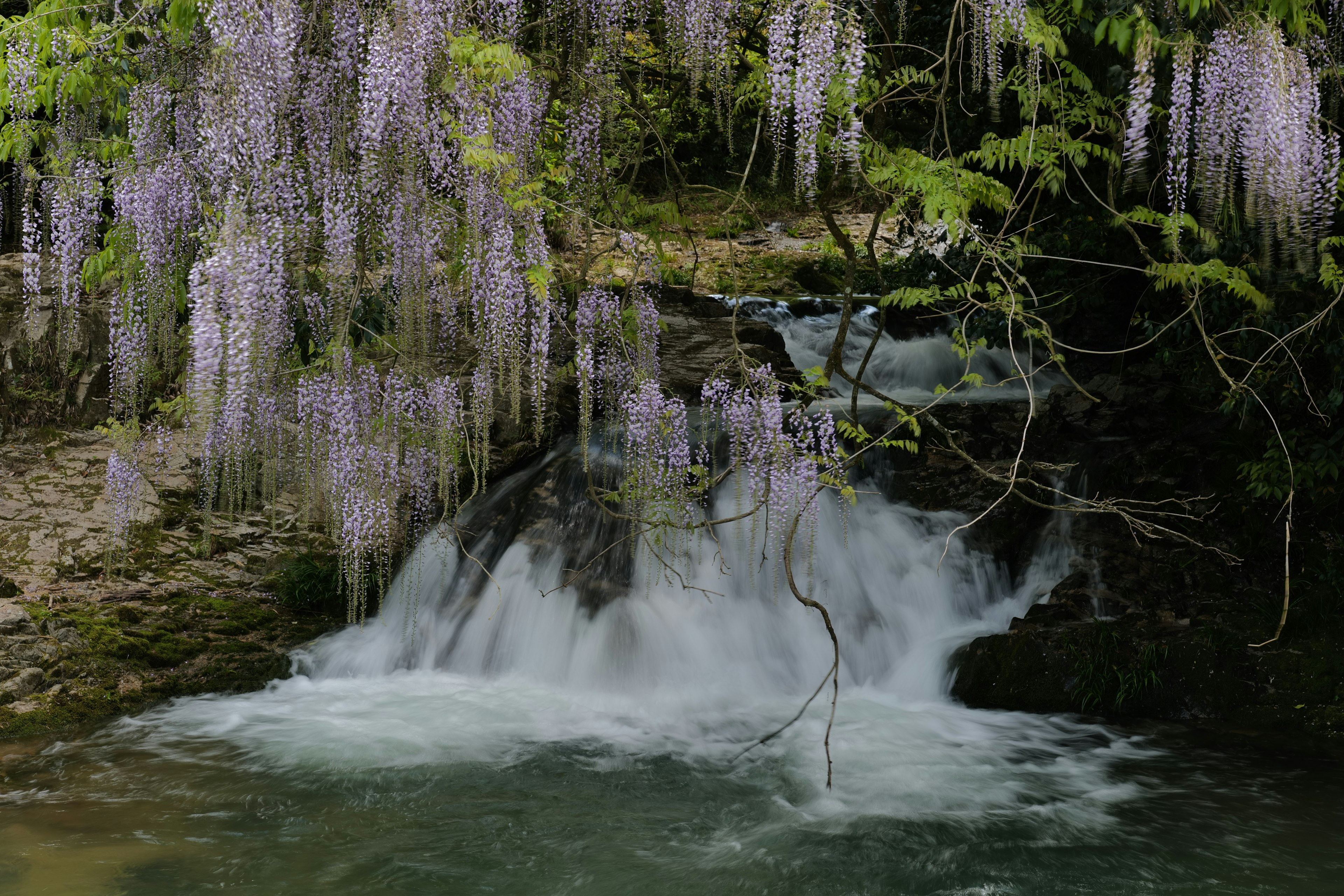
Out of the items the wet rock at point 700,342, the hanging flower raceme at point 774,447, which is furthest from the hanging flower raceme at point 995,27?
the wet rock at point 700,342

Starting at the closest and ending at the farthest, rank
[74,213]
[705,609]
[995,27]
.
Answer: [995,27], [74,213], [705,609]

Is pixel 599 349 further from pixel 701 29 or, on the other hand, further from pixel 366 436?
pixel 701 29

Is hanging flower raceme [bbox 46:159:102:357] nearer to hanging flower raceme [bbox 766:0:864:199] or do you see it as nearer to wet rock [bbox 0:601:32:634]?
wet rock [bbox 0:601:32:634]

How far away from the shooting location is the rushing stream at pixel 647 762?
11.9ft

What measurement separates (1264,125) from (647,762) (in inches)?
152

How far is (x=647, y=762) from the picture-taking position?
477 cm

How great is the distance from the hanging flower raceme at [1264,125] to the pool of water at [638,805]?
2407 millimetres

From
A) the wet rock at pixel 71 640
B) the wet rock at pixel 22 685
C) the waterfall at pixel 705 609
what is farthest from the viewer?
the waterfall at pixel 705 609

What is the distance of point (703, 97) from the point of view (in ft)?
31.8

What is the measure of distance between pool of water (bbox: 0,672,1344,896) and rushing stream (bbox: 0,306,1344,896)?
0.02 m

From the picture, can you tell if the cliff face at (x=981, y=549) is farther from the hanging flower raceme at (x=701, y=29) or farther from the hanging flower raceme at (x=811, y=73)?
the hanging flower raceme at (x=811, y=73)

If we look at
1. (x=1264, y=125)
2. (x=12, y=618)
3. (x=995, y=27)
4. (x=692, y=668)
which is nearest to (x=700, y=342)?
(x=692, y=668)

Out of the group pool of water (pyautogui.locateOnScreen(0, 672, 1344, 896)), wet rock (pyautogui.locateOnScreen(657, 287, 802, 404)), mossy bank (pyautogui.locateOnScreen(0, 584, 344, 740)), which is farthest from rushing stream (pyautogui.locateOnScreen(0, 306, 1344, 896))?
wet rock (pyautogui.locateOnScreen(657, 287, 802, 404))

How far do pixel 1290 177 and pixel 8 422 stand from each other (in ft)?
27.5
